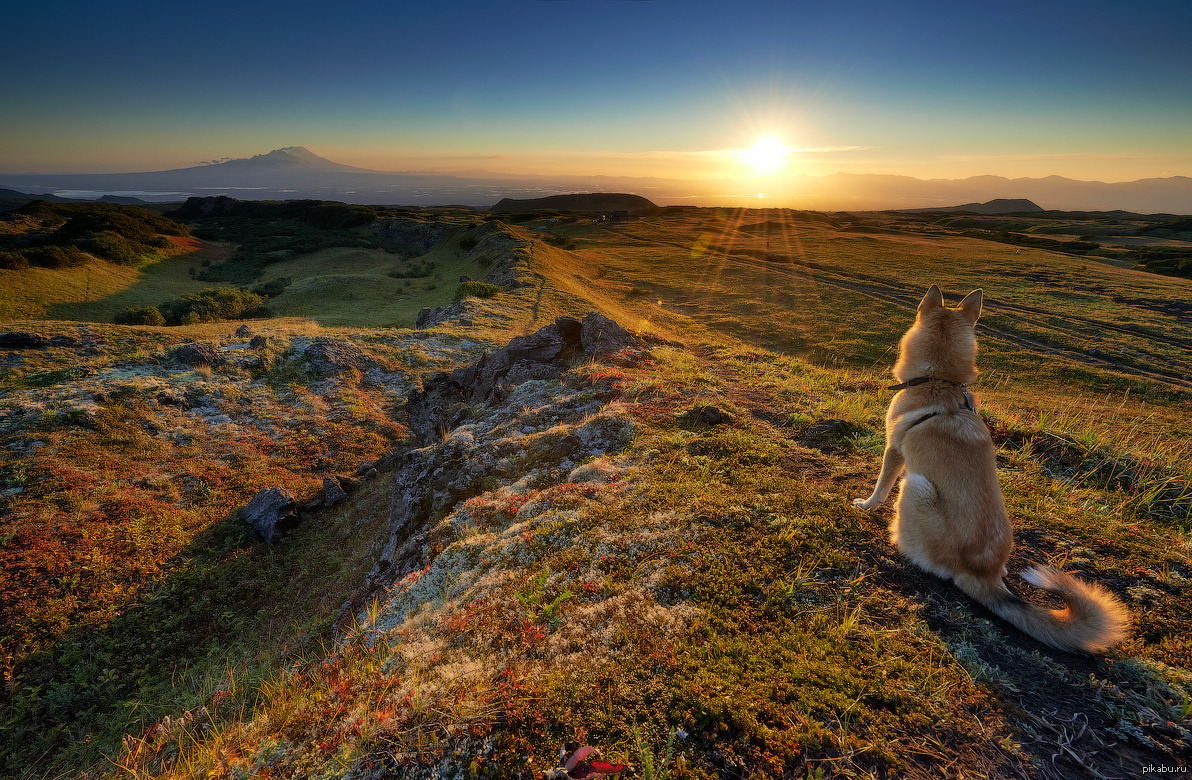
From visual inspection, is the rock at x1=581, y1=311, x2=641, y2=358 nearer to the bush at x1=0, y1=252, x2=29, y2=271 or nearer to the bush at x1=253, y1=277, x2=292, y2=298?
the bush at x1=253, y1=277, x2=292, y2=298

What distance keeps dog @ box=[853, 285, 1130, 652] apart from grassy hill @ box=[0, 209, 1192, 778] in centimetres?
25

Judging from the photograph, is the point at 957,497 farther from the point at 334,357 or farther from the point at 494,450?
the point at 334,357

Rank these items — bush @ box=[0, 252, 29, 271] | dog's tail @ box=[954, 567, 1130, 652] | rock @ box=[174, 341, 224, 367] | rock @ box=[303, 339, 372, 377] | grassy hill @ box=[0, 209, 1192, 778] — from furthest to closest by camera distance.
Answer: bush @ box=[0, 252, 29, 271], rock @ box=[303, 339, 372, 377], rock @ box=[174, 341, 224, 367], dog's tail @ box=[954, 567, 1130, 652], grassy hill @ box=[0, 209, 1192, 778]

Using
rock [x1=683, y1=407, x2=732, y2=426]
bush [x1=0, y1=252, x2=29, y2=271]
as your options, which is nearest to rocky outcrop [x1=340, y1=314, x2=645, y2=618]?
rock [x1=683, y1=407, x2=732, y2=426]

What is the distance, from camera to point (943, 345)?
503cm

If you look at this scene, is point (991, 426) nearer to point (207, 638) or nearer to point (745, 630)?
point (745, 630)

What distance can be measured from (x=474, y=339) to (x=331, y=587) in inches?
669

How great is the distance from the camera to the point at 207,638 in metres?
8.23

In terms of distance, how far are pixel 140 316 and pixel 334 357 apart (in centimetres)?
2246

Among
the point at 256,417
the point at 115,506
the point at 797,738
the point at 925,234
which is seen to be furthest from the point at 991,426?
the point at 925,234

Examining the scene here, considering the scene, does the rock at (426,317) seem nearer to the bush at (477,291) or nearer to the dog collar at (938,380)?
the bush at (477,291)

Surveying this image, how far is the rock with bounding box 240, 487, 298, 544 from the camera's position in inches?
418

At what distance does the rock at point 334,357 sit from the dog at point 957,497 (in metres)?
20.7

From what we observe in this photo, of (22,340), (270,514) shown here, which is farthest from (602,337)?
(22,340)
